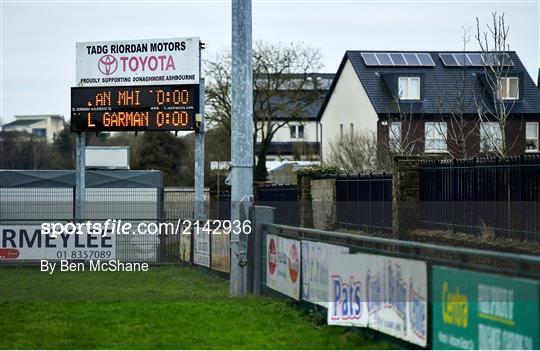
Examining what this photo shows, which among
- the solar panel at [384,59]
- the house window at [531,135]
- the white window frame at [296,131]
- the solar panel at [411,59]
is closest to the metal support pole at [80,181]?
the solar panel at [384,59]

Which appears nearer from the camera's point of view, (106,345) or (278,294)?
(106,345)

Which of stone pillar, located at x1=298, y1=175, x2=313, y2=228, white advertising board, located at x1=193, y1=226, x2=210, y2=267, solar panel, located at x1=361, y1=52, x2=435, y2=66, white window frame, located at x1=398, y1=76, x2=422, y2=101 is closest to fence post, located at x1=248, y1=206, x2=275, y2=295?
white advertising board, located at x1=193, y1=226, x2=210, y2=267

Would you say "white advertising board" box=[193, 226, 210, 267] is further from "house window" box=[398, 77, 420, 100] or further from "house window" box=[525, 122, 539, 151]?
"house window" box=[525, 122, 539, 151]

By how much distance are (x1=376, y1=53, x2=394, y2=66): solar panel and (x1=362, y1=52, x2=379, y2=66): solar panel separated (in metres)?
0.28

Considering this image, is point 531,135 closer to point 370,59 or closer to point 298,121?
point 370,59

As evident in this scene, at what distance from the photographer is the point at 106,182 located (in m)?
38.6

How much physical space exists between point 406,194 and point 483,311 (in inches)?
476

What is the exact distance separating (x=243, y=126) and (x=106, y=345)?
709 centimetres

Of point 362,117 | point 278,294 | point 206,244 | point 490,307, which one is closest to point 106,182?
point 206,244

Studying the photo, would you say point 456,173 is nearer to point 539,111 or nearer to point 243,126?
point 243,126

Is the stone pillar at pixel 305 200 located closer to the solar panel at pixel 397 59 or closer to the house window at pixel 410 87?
Answer: the house window at pixel 410 87

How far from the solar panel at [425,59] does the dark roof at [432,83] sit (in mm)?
237

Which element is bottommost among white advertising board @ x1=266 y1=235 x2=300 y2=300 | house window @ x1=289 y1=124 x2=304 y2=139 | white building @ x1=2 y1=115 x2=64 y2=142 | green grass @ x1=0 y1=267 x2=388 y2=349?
green grass @ x1=0 y1=267 x2=388 y2=349

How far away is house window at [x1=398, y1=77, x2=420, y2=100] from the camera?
52.2 meters
